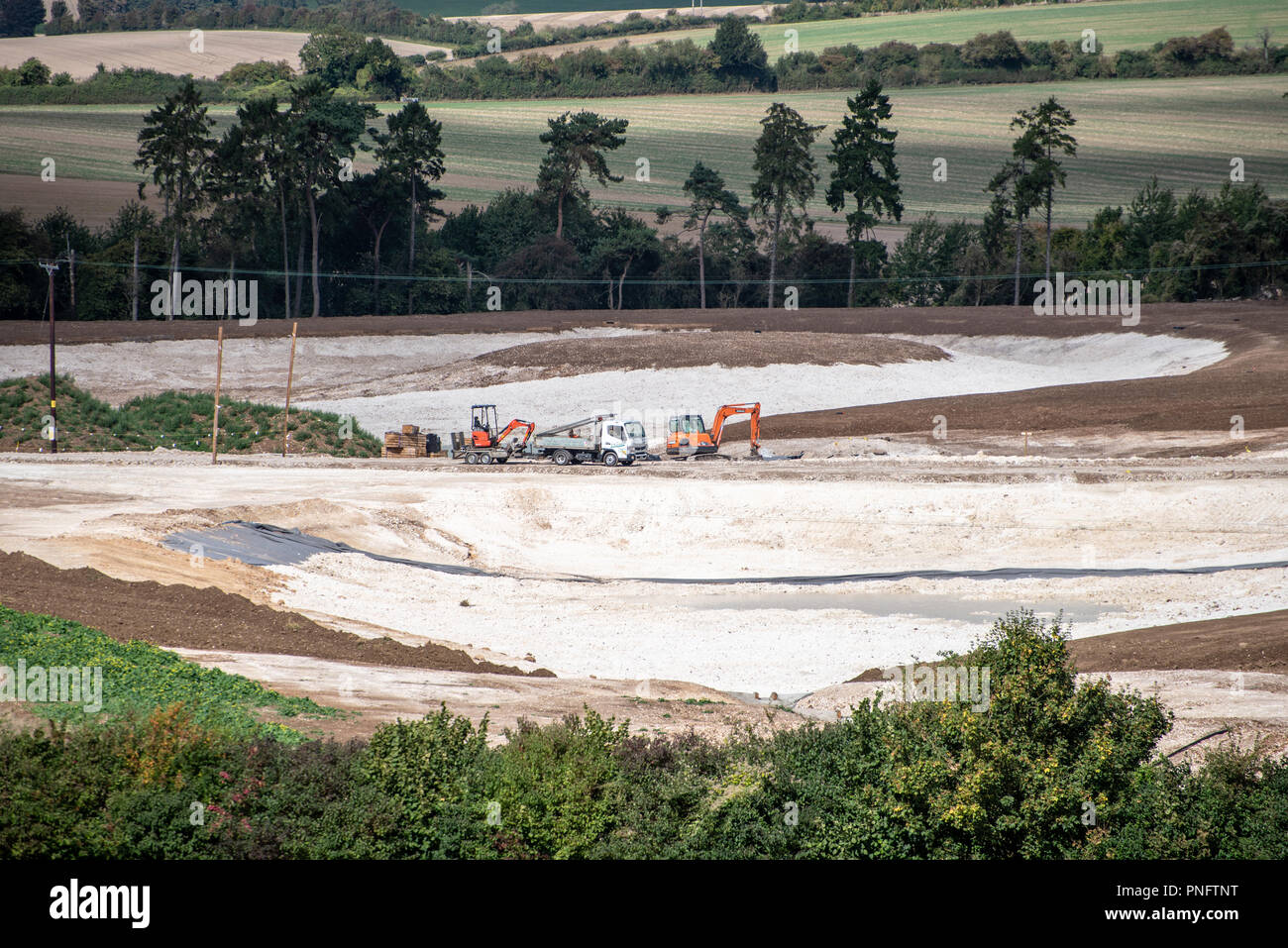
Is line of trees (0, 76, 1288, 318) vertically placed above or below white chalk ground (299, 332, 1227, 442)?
above

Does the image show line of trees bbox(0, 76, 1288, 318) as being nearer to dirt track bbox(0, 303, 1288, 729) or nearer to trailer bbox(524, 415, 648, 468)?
dirt track bbox(0, 303, 1288, 729)

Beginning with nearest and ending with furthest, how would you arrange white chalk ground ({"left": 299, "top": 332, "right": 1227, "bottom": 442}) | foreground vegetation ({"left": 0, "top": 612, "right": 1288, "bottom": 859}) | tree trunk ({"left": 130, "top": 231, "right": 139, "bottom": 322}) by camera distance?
foreground vegetation ({"left": 0, "top": 612, "right": 1288, "bottom": 859}) → white chalk ground ({"left": 299, "top": 332, "right": 1227, "bottom": 442}) → tree trunk ({"left": 130, "top": 231, "right": 139, "bottom": 322})

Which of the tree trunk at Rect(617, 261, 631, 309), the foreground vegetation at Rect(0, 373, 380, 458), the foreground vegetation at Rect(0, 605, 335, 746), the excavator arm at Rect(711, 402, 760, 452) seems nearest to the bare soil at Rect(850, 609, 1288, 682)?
the foreground vegetation at Rect(0, 605, 335, 746)

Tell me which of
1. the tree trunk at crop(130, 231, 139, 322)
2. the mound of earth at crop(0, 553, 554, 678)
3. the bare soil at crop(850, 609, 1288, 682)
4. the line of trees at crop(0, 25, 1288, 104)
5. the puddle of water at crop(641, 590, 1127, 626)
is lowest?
the puddle of water at crop(641, 590, 1127, 626)

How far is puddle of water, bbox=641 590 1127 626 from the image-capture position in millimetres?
29156

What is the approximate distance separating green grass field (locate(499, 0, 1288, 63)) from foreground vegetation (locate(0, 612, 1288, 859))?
180m

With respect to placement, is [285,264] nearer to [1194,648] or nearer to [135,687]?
[135,687]

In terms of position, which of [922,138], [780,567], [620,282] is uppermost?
[922,138]

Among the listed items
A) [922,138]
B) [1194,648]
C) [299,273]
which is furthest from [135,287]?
[922,138]

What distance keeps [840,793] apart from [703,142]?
153 meters

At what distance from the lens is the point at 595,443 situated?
48812 millimetres

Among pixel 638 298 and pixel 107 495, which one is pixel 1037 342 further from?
pixel 107 495

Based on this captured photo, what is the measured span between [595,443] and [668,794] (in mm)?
35171

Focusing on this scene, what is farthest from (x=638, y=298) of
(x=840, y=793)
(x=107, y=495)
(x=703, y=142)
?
(x=840, y=793)
